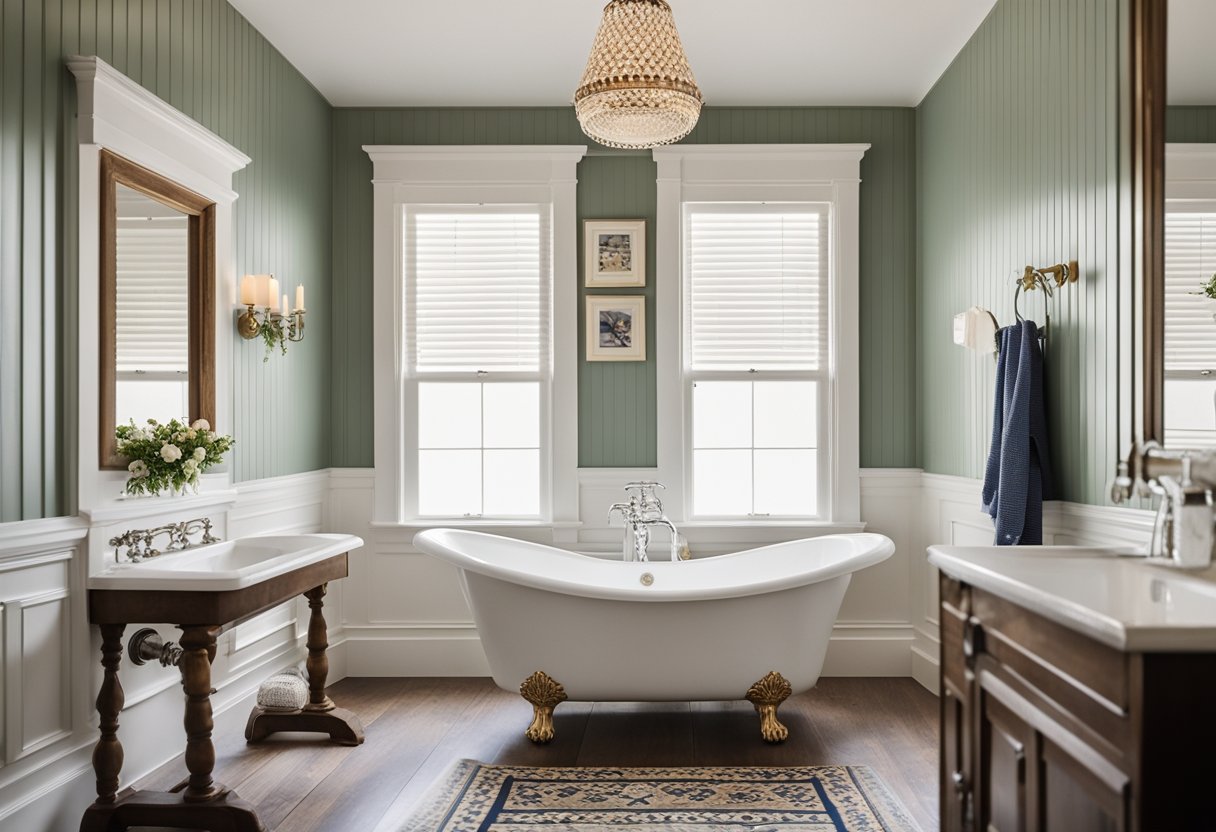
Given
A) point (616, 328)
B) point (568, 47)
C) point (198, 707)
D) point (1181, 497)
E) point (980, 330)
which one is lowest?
point (198, 707)

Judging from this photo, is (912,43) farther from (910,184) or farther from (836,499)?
(836,499)

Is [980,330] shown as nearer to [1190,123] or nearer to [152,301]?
[1190,123]

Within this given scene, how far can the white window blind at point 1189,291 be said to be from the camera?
215cm

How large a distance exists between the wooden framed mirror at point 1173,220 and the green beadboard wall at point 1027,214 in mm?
170

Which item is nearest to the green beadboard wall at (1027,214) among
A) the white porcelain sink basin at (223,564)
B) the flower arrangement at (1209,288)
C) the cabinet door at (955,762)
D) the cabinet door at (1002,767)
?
the flower arrangement at (1209,288)

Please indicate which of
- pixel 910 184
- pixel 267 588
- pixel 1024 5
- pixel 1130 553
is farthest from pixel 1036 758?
pixel 910 184

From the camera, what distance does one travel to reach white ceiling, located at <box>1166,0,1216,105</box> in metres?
2.15

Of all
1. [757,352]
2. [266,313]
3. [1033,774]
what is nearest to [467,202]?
[266,313]

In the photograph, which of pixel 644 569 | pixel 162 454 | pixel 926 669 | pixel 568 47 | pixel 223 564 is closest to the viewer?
pixel 162 454

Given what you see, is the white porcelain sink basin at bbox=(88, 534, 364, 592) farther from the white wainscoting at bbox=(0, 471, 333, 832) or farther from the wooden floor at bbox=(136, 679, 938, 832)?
the wooden floor at bbox=(136, 679, 938, 832)

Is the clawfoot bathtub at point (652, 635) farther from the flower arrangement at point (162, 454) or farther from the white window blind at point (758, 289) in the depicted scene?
the white window blind at point (758, 289)

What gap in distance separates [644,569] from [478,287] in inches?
63.1

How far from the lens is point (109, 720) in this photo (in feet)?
8.56

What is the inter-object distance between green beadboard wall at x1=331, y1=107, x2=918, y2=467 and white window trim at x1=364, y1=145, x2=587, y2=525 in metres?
0.08
